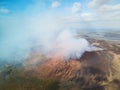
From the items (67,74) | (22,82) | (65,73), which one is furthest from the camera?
(65,73)

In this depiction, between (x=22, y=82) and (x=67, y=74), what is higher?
(x=67, y=74)

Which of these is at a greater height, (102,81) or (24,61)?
(24,61)

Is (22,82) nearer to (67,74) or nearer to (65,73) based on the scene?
(65,73)

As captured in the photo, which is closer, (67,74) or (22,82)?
(22,82)

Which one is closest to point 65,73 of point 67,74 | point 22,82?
point 67,74

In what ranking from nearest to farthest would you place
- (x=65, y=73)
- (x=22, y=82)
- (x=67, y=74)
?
(x=22, y=82) → (x=67, y=74) → (x=65, y=73)

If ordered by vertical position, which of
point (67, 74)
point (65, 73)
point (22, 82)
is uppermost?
point (65, 73)

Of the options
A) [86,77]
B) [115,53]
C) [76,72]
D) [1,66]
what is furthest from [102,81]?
[1,66]

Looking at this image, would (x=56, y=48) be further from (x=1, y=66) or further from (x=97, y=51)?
(x=1, y=66)
